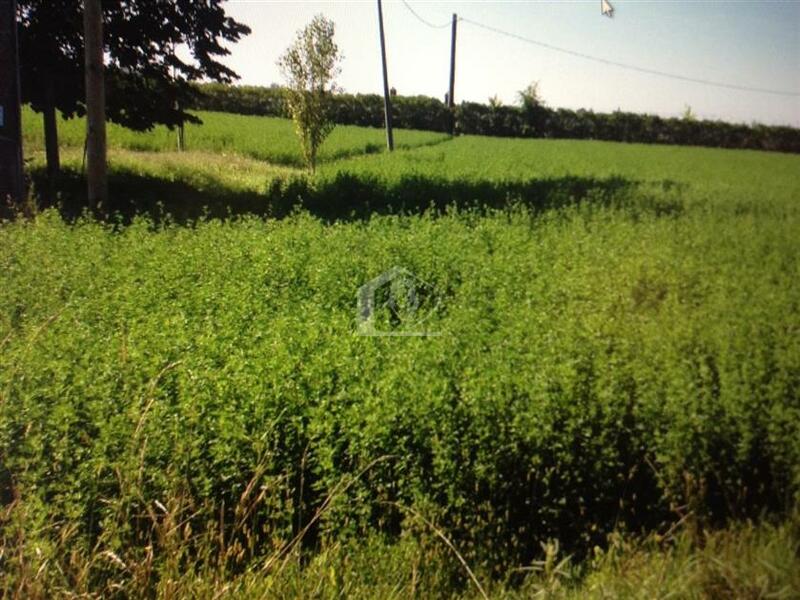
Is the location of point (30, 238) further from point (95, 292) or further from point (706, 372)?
point (706, 372)

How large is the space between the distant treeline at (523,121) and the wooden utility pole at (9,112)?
2.77m

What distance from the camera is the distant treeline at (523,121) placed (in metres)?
4.19

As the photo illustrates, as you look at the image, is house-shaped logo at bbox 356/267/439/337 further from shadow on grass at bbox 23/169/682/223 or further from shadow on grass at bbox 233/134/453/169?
shadow on grass at bbox 233/134/453/169

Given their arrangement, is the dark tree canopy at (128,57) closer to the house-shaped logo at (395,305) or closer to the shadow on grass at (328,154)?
the shadow on grass at (328,154)

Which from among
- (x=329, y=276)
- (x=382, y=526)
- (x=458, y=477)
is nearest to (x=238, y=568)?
(x=382, y=526)

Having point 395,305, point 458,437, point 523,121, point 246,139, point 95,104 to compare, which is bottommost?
point 458,437

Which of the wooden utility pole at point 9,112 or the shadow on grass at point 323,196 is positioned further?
the wooden utility pole at point 9,112

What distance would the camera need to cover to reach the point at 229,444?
3.41m

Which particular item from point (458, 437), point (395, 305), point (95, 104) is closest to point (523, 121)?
point (395, 305)

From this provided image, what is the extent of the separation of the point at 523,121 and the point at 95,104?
6.16m

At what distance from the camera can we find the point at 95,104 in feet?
34.6

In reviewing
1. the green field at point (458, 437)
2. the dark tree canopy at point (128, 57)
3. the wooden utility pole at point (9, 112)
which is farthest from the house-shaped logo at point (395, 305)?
the wooden utility pole at point (9, 112)

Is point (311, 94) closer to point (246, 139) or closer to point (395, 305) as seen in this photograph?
point (246, 139)

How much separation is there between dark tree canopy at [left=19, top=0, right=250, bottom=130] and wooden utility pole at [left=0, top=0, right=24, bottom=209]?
1134 millimetres
